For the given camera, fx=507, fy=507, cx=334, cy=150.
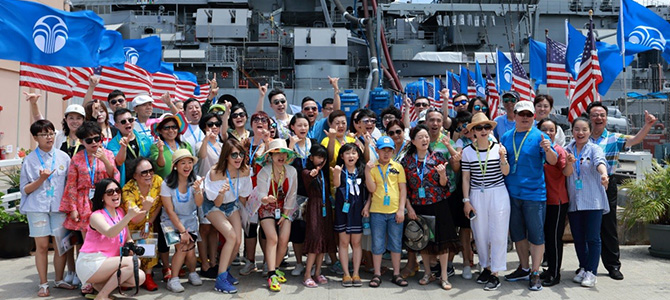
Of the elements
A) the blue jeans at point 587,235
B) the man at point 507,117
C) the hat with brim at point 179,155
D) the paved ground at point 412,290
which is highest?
the man at point 507,117

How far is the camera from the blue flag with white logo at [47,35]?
690 cm

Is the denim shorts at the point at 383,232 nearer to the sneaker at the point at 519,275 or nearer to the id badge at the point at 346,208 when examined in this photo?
the id badge at the point at 346,208

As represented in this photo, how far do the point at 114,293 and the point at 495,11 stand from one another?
3505 centimetres

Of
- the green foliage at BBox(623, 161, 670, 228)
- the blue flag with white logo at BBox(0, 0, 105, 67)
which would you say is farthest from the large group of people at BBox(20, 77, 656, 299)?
the blue flag with white logo at BBox(0, 0, 105, 67)

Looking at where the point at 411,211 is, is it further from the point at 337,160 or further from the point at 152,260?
the point at 152,260

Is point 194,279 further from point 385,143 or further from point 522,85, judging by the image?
point 522,85

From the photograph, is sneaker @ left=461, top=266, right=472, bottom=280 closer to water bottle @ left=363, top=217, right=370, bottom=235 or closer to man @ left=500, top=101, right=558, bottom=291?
man @ left=500, top=101, right=558, bottom=291

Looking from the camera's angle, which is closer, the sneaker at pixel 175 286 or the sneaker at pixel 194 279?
the sneaker at pixel 175 286

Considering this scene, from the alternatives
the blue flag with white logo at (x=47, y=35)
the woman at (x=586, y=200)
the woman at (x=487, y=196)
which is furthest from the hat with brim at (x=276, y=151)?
the blue flag with white logo at (x=47, y=35)

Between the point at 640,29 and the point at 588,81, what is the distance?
5.42ft

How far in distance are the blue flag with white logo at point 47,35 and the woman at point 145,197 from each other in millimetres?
3233

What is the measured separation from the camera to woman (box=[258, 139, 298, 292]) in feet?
17.7

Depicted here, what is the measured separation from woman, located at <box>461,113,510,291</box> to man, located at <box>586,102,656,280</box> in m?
1.23

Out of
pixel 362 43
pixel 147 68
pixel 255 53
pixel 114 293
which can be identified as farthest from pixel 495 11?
pixel 114 293
